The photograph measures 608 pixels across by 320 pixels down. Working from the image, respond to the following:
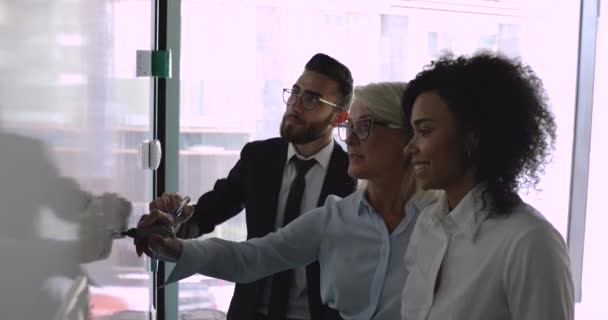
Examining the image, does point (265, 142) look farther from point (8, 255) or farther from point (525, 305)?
point (8, 255)

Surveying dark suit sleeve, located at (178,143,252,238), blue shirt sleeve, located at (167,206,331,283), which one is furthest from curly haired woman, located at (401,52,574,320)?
dark suit sleeve, located at (178,143,252,238)

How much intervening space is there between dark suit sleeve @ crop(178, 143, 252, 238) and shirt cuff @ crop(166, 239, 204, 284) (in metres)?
0.48

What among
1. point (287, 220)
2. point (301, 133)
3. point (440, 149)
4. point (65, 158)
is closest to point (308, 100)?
point (301, 133)

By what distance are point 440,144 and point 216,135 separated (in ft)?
5.91

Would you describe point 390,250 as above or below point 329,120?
below

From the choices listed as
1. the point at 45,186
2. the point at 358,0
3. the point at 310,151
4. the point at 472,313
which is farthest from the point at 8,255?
the point at 358,0

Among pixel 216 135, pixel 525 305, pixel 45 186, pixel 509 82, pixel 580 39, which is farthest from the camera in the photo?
pixel 580 39

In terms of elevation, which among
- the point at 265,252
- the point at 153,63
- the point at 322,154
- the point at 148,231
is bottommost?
the point at 265,252

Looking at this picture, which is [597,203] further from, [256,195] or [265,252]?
[265,252]

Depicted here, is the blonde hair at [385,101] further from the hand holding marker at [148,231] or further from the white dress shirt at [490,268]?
the hand holding marker at [148,231]

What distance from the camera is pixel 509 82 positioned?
1.20 meters

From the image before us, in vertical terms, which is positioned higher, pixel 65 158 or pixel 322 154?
pixel 65 158

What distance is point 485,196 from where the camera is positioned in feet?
3.97

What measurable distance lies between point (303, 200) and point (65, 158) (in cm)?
118
